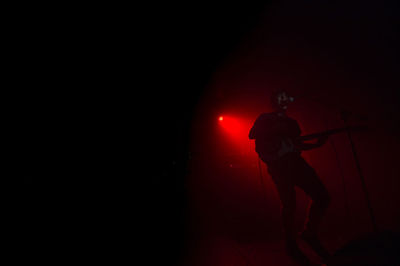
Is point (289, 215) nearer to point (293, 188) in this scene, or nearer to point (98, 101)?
point (293, 188)

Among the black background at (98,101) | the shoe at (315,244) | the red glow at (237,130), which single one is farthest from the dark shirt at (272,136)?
the red glow at (237,130)

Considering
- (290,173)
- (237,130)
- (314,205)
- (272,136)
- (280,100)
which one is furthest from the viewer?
(237,130)

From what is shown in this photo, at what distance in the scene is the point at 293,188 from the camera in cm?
237

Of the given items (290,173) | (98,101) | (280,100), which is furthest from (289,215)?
(98,101)

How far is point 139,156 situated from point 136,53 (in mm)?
10701

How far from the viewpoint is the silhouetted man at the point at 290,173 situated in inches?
87.7

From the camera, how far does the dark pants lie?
2.22 metres

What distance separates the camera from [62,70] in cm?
733

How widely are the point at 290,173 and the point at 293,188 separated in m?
0.18

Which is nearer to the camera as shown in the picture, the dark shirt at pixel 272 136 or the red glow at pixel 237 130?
the dark shirt at pixel 272 136

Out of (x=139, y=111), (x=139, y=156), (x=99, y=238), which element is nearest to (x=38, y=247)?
(x=99, y=238)

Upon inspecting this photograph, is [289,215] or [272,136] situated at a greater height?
[272,136]

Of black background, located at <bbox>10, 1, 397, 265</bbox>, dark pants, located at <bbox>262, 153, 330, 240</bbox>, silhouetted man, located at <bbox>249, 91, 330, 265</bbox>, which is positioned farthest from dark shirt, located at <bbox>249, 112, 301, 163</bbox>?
black background, located at <bbox>10, 1, 397, 265</bbox>

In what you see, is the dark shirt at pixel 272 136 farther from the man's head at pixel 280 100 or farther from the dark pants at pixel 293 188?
the man's head at pixel 280 100
